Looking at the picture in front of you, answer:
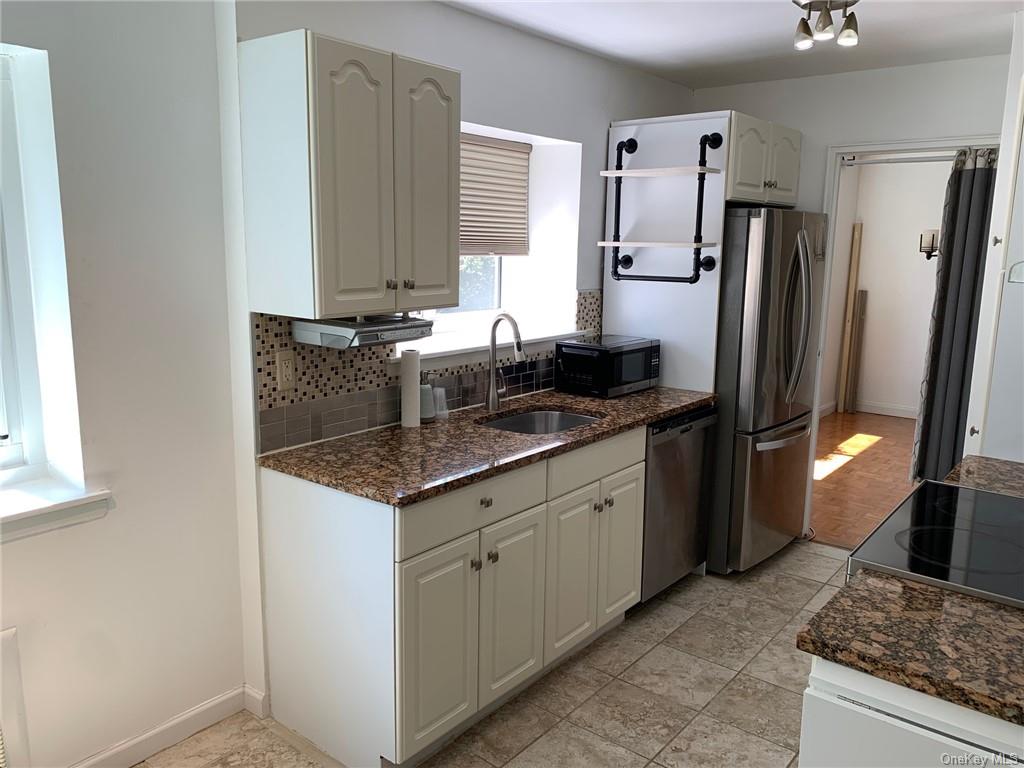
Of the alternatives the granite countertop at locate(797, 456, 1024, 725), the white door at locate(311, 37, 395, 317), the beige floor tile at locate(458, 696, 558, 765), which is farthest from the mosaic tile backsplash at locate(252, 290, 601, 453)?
the granite countertop at locate(797, 456, 1024, 725)

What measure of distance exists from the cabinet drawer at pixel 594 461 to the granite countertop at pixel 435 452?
0.14 feet

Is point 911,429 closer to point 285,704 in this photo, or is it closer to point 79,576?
point 285,704

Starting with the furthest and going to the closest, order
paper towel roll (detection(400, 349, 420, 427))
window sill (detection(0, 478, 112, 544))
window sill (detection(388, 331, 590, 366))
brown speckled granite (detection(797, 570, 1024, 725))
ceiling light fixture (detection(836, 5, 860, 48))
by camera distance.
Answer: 1. window sill (detection(388, 331, 590, 366))
2. paper towel roll (detection(400, 349, 420, 427))
3. ceiling light fixture (detection(836, 5, 860, 48))
4. window sill (detection(0, 478, 112, 544))
5. brown speckled granite (detection(797, 570, 1024, 725))

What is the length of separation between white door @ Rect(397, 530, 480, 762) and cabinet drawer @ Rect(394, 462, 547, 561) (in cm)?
4

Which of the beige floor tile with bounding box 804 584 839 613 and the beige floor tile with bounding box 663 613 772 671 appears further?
the beige floor tile with bounding box 804 584 839 613

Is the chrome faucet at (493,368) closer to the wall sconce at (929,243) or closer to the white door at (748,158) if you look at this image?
the white door at (748,158)

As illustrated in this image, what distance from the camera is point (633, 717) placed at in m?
2.71

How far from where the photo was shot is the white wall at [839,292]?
7.14 metres

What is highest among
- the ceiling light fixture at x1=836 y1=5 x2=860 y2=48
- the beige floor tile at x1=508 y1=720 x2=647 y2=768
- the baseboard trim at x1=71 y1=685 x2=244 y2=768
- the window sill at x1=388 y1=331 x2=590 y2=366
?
the ceiling light fixture at x1=836 y1=5 x2=860 y2=48

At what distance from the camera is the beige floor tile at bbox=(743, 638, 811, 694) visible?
2.92 meters

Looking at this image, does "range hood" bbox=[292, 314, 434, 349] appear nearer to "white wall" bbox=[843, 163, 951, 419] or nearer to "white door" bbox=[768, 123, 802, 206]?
"white door" bbox=[768, 123, 802, 206]

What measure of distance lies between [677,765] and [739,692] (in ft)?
1.68

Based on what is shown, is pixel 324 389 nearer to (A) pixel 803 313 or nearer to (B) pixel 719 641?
(B) pixel 719 641

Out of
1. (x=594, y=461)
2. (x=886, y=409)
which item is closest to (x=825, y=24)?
(x=594, y=461)
